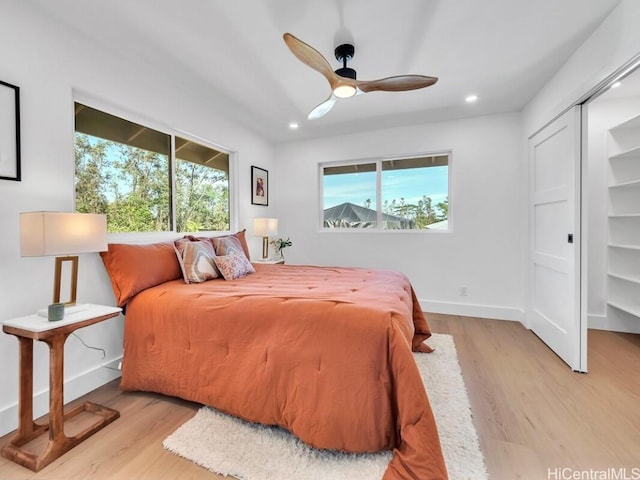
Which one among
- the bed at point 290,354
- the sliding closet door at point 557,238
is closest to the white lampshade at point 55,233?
the bed at point 290,354

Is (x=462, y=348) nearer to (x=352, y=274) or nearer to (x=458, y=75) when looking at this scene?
(x=352, y=274)

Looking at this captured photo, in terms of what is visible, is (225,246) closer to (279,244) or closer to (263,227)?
(263,227)

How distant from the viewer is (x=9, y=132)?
168 centimetres

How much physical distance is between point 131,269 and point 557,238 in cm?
358

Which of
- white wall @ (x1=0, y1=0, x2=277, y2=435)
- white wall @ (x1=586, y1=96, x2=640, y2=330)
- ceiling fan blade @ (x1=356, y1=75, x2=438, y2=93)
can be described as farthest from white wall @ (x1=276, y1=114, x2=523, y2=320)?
white wall @ (x1=0, y1=0, x2=277, y2=435)

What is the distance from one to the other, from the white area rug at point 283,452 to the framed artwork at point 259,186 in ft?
9.55

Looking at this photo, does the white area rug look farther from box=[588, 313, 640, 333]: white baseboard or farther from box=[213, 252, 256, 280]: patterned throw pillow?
box=[588, 313, 640, 333]: white baseboard

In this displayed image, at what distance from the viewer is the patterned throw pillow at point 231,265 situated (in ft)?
8.29

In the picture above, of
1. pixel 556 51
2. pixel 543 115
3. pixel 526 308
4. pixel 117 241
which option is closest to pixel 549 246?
pixel 526 308

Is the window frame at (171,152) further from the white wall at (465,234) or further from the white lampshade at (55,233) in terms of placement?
the white wall at (465,234)

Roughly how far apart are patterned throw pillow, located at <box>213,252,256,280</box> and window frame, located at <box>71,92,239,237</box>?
0.67 m

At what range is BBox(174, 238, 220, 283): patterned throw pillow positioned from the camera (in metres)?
2.36

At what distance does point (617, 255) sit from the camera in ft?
10.4

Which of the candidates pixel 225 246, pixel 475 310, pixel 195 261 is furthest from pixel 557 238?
pixel 195 261
